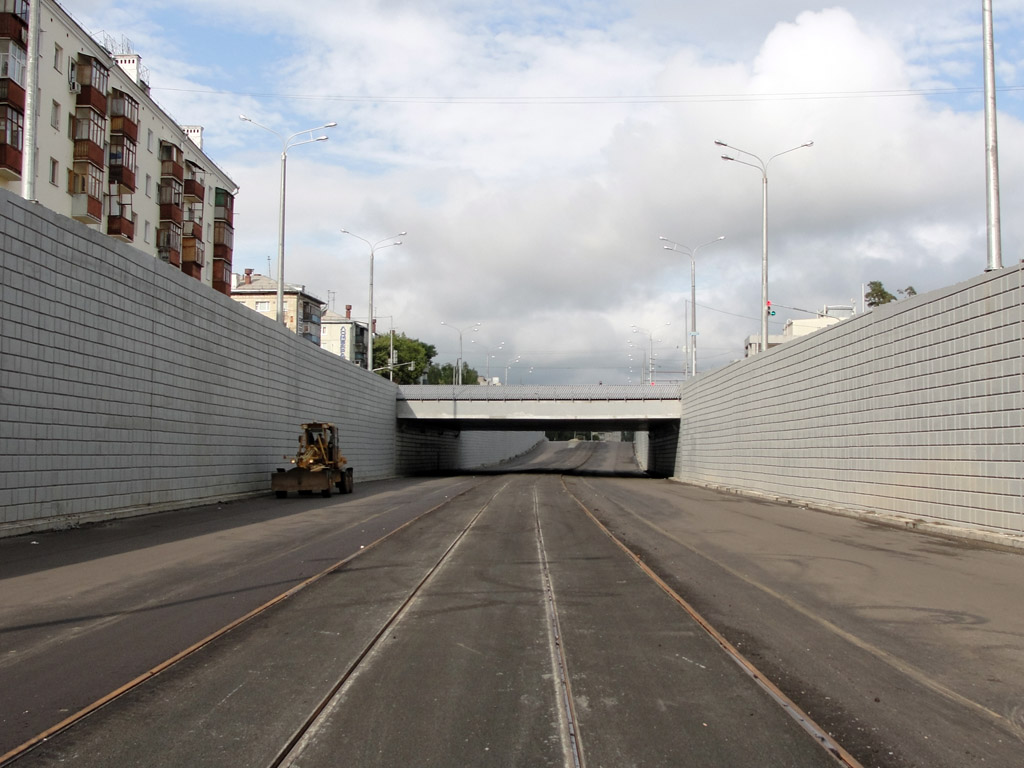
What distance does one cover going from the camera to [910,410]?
63.9 feet

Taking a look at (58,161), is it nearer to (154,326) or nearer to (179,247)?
(179,247)

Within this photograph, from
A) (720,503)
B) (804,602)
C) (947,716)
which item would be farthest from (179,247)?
(947,716)

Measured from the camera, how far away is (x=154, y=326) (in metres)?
22.3

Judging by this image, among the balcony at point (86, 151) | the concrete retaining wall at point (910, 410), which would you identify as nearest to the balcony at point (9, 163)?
the balcony at point (86, 151)

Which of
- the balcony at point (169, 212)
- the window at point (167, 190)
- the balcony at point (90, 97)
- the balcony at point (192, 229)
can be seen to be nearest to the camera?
the balcony at point (90, 97)

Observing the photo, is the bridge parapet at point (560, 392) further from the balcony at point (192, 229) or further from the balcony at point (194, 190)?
the balcony at point (194, 190)

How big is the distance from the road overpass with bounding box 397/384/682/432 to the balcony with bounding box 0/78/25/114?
28719 mm

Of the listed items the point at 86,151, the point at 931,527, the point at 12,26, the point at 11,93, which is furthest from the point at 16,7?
the point at 931,527

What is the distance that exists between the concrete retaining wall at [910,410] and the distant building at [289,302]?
217 ft

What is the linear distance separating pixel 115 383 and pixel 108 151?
107 ft

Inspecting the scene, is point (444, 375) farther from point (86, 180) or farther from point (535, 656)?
point (535, 656)

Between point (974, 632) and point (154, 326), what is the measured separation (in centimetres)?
2000

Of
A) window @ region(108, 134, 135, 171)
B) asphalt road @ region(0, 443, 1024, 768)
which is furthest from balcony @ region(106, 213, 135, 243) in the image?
asphalt road @ region(0, 443, 1024, 768)

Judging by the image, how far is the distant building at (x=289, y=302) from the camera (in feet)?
296
